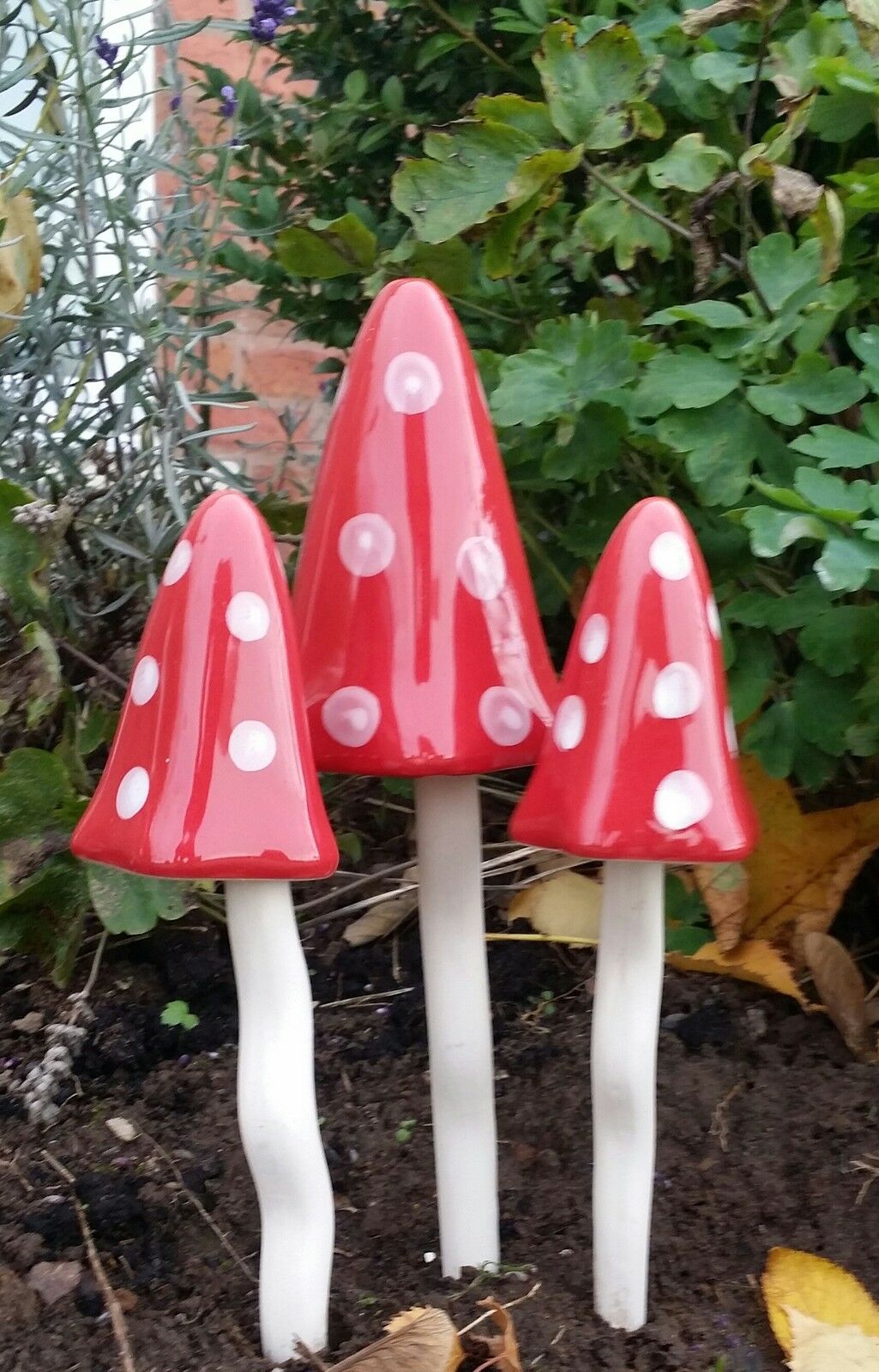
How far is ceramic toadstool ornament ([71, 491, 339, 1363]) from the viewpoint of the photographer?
0.61m

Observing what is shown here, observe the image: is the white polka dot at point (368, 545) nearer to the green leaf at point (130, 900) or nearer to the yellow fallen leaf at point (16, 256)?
the green leaf at point (130, 900)

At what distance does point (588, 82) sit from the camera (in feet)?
2.71

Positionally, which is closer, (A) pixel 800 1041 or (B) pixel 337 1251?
(B) pixel 337 1251

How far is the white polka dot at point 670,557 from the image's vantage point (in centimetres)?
64

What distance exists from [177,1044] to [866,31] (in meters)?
0.93

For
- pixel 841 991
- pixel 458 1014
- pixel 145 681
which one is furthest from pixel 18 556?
pixel 841 991

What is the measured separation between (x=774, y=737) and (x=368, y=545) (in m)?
0.42

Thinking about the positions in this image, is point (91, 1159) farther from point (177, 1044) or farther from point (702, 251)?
point (702, 251)

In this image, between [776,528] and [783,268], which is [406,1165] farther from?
[783,268]

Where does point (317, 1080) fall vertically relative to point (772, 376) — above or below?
below

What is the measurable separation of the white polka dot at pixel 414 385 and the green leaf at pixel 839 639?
0.36m

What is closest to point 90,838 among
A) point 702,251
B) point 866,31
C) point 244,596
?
point 244,596

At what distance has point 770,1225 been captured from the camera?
851 mm

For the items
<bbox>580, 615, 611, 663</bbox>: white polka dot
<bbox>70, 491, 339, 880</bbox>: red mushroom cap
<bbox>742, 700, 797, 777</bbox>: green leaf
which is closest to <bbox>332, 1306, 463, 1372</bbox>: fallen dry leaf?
<bbox>70, 491, 339, 880</bbox>: red mushroom cap
